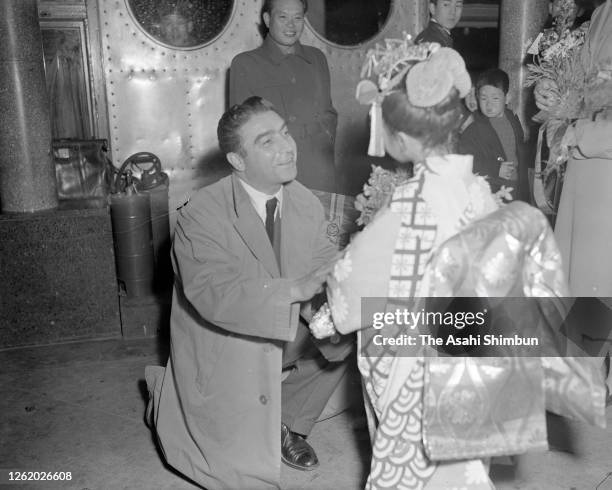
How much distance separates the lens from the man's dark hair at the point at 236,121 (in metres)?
2.96

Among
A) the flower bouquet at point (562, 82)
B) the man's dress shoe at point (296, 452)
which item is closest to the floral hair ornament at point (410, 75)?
the man's dress shoe at point (296, 452)

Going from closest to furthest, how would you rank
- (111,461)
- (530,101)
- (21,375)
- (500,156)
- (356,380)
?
(111,461), (356,380), (21,375), (500,156), (530,101)

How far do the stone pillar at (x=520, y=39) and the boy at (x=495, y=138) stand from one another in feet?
3.87

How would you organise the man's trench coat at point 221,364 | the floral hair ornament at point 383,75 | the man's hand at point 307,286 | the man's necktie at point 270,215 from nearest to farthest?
the floral hair ornament at point 383,75
the man's hand at point 307,286
the man's trench coat at point 221,364
the man's necktie at point 270,215

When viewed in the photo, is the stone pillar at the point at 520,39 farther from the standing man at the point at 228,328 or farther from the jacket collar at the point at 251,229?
the jacket collar at the point at 251,229

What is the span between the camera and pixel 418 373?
2.21 m

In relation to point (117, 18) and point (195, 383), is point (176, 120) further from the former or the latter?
point (195, 383)

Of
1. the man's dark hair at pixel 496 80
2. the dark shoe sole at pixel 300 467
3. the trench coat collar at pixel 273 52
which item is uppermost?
the trench coat collar at pixel 273 52

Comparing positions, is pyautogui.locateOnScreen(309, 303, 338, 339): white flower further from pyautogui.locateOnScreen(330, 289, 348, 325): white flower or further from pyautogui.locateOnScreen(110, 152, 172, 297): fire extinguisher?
pyautogui.locateOnScreen(110, 152, 172, 297): fire extinguisher

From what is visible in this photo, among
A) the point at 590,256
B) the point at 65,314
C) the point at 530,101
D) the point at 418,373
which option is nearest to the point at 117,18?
the point at 65,314

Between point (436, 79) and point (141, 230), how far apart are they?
3.34 meters

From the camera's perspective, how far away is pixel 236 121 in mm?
2965

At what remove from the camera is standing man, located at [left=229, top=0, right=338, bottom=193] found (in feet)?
16.0

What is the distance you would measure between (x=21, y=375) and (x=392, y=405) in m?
3.03
